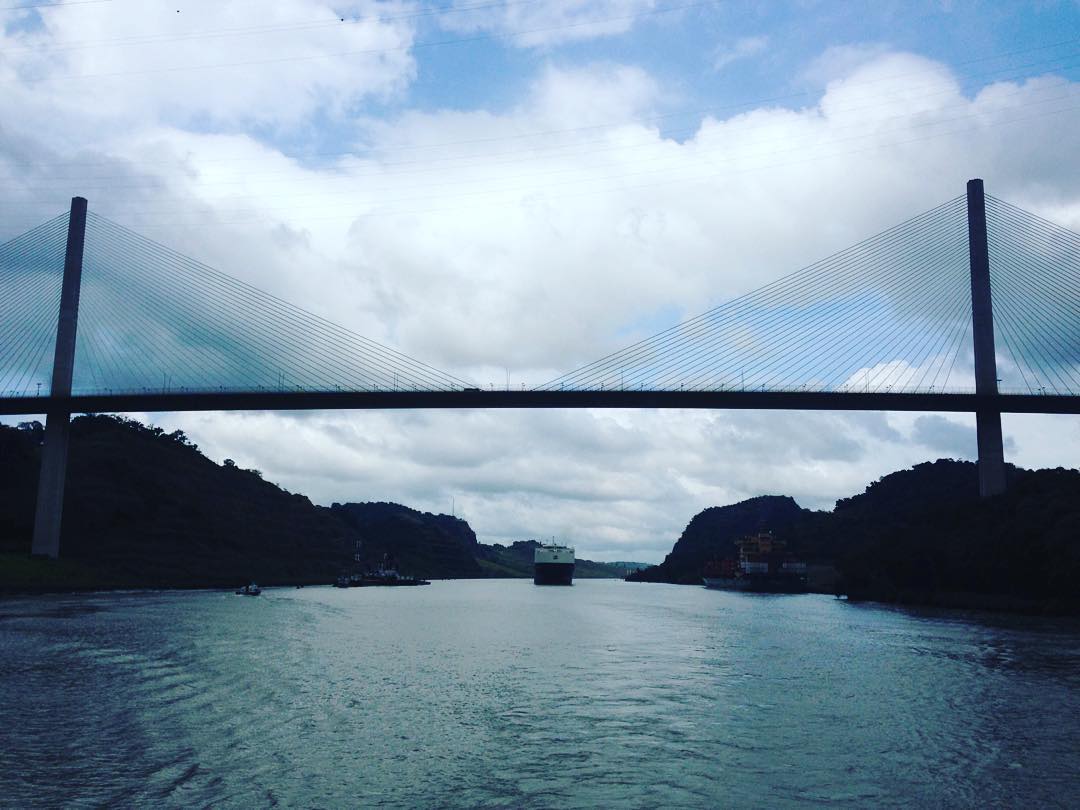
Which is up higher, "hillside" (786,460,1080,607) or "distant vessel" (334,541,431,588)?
"hillside" (786,460,1080,607)

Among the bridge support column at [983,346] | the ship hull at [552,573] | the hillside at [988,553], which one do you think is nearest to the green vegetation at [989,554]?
the hillside at [988,553]

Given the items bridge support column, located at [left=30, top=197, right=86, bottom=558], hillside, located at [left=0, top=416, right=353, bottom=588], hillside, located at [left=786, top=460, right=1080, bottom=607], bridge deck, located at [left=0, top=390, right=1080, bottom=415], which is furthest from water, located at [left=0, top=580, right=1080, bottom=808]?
hillside, located at [left=0, top=416, right=353, bottom=588]

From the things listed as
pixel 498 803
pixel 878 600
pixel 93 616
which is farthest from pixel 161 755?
pixel 878 600

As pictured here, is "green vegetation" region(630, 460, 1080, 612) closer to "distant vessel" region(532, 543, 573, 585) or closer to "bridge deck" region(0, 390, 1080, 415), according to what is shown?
"bridge deck" region(0, 390, 1080, 415)

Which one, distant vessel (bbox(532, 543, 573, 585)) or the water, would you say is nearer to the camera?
the water

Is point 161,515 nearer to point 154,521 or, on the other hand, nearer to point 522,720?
point 154,521

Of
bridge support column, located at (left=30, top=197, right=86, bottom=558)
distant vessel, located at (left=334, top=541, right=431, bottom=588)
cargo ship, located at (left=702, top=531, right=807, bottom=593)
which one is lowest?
distant vessel, located at (left=334, top=541, right=431, bottom=588)

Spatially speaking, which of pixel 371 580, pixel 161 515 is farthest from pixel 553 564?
pixel 161 515
